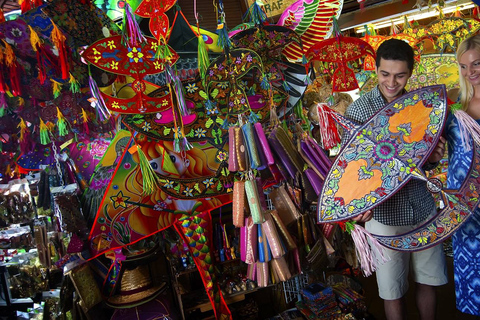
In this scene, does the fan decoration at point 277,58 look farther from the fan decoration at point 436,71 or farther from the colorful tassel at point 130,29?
the fan decoration at point 436,71

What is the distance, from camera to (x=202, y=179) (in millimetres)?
2443

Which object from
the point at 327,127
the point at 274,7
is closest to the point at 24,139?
the point at 327,127

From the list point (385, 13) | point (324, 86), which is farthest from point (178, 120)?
point (385, 13)

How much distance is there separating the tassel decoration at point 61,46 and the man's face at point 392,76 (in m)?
1.63

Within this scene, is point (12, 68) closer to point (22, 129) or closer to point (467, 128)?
point (22, 129)

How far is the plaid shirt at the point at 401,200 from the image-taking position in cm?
164

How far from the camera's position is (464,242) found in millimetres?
1546

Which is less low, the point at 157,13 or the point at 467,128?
the point at 157,13

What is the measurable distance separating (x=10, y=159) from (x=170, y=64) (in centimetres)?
168

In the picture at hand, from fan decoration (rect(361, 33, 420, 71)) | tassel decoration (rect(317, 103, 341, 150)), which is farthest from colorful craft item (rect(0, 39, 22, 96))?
fan decoration (rect(361, 33, 420, 71))

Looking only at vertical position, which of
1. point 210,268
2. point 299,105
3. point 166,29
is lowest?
point 210,268

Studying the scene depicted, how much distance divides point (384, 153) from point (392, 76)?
0.37 metres

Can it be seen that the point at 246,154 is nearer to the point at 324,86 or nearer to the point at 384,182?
the point at 384,182

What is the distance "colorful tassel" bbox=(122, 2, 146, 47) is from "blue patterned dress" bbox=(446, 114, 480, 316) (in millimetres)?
1586
